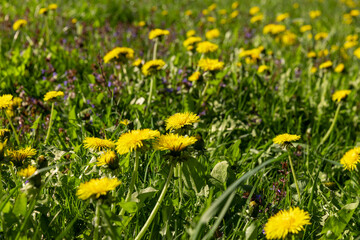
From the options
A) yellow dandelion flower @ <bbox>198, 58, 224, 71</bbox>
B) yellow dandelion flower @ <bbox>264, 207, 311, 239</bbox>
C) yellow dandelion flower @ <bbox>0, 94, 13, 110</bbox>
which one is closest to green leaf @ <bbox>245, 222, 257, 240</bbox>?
yellow dandelion flower @ <bbox>264, 207, 311, 239</bbox>

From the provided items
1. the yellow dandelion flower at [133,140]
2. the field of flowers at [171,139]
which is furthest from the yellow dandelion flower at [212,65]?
the yellow dandelion flower at [133,140]

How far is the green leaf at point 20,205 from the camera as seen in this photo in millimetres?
1382

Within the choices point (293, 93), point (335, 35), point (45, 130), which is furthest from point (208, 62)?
point (335, 35)

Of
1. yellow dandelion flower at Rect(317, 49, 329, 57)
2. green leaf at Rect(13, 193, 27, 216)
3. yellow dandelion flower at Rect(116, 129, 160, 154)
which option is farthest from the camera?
yellow dandelion flower at Rect(317, 49, 329, 57)

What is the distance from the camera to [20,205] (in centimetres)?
139

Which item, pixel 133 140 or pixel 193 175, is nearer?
pixel 133 140

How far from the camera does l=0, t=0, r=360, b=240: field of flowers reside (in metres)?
1.49

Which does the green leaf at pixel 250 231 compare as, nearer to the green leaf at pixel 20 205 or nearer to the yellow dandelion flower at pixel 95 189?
the yellow dandelion flower at pixel 95 189

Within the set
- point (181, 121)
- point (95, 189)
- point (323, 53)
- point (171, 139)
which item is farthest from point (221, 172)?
point (323, 53)

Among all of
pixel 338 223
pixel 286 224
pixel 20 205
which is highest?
pixel 20 205

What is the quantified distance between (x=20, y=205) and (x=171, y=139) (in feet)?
1.92

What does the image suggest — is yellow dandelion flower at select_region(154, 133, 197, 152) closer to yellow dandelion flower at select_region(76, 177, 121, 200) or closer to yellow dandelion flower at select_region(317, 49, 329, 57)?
yellow dandelion flower at select_region(76, 177, 121, 200)

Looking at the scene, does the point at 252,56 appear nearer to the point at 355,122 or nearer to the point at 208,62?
the point at 208,62

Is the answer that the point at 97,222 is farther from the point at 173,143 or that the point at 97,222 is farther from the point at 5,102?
the point at 5,102
